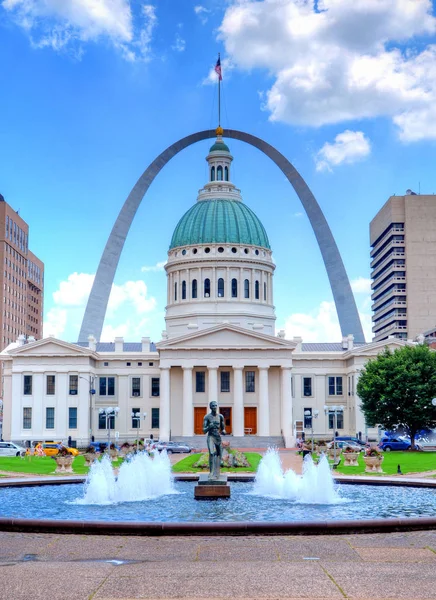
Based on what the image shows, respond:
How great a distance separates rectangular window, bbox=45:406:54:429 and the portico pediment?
15737mm

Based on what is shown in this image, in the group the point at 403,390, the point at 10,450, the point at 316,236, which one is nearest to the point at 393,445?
the point at 403,390

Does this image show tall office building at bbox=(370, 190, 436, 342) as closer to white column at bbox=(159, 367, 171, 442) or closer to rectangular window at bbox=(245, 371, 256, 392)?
rectangular window at bbox=(245, 371, 256, 392)

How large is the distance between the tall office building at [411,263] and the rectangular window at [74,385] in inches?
2877

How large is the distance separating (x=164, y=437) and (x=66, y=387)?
14.3 m

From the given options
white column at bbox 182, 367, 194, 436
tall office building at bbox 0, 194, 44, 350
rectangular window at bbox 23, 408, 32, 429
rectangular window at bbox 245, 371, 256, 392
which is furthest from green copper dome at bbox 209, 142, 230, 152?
tall office building at bbox 0, 194, 44, 350

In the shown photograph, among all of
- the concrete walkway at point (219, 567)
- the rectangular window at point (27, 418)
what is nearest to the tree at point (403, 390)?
the rectangular window at point (27, 418)

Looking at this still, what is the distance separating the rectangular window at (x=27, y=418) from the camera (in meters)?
110

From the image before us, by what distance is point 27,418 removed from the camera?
110 m

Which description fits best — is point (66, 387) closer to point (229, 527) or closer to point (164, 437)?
point (164, 437)

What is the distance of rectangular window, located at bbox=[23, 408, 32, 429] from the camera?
4318 inches

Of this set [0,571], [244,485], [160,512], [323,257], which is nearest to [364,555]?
[0,571]

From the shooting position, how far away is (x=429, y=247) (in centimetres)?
16350

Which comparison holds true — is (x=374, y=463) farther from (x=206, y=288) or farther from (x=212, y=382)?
(x=206, y=288)

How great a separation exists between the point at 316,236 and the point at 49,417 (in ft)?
140
